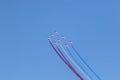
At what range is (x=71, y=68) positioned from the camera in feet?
56.9

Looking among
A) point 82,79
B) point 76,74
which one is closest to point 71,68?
point 76,74

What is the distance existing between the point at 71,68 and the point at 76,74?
965 millimetres

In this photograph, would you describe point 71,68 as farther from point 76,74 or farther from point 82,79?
point 82,79

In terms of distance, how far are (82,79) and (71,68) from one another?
2.16m

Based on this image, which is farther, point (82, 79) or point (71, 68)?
point (82, 79)

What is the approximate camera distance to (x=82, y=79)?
61.7 ft

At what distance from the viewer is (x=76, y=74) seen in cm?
1795

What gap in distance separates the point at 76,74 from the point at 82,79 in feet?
3.94
